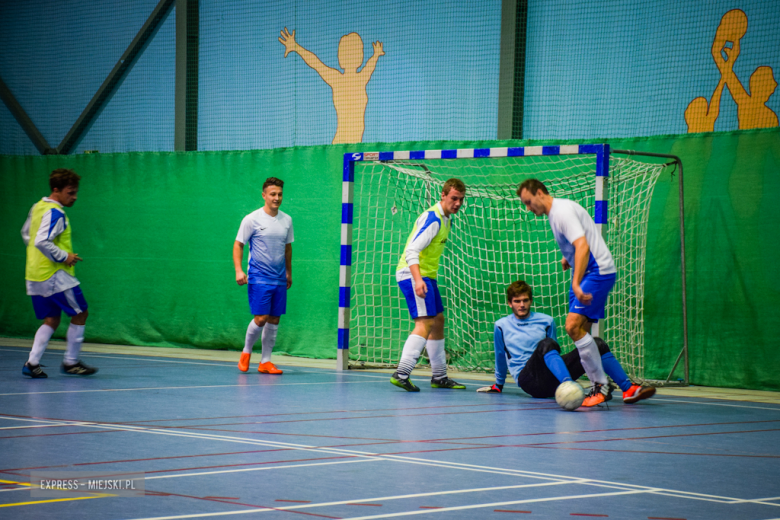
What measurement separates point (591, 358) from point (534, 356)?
1.97ft

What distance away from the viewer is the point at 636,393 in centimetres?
748

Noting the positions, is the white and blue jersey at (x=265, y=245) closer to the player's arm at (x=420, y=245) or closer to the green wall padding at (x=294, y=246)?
the player's arm at (x=420, y=245)

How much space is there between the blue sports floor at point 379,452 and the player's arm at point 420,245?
925 millimetres

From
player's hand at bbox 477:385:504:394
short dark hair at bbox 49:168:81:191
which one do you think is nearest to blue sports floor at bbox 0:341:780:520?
player's hand at bbox 477:385:504:394

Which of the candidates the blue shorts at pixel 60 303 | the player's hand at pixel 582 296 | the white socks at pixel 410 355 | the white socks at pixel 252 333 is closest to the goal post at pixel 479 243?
the white socks at pixel 252 333

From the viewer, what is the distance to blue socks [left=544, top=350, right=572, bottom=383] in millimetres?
7301

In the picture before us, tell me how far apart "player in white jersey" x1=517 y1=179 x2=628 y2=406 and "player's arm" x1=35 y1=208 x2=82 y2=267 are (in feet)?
13.5

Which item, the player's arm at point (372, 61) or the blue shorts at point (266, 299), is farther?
the player's arm at point (372, 61)

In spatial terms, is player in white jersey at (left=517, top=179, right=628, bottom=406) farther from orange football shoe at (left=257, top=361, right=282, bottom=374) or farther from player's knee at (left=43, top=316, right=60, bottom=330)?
player's knee at (left=43, top=316, right=60, bottom=330)

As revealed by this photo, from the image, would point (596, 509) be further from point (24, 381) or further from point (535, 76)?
point (535, 76)

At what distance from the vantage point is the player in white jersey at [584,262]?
6.77 meters

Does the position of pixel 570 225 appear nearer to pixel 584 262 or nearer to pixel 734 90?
pixel 584 262

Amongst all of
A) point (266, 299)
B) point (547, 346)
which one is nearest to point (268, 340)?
point (266, 299)

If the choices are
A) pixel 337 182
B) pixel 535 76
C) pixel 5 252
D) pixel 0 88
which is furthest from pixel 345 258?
pixel 0 88
